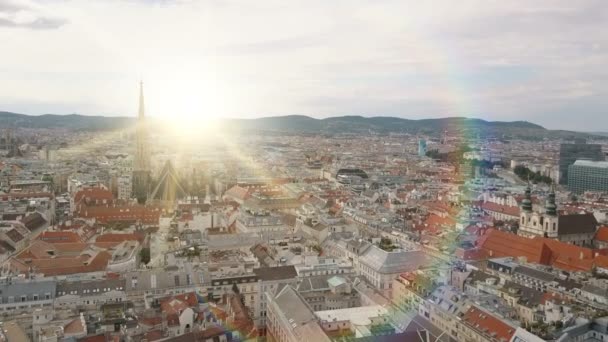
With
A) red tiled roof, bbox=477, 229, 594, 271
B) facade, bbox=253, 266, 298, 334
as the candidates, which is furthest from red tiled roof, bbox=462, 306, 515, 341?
red tiled roof, bbox=477, 229, 594, 271

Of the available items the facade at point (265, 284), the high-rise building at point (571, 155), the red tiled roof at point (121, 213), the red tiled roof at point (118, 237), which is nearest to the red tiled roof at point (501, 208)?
the facade at point (265, 284)

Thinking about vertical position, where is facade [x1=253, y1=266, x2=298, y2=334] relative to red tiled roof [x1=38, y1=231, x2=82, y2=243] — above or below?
below

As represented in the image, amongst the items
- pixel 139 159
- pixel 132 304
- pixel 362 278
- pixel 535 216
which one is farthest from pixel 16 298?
pixel 139 159

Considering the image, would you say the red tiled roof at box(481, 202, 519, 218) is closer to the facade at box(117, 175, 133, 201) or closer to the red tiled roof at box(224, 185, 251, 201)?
the red tiled roof at box(224, 185, 251, 201)

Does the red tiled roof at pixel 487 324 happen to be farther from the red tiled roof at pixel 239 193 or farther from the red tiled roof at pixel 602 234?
the red tiled roof at pixel 239 193

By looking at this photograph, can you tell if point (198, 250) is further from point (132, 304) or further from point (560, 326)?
point (560, 326)

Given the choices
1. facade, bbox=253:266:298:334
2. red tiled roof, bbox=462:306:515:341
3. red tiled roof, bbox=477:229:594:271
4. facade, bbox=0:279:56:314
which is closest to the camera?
red tiled roof, bbox=462:306:515:341
